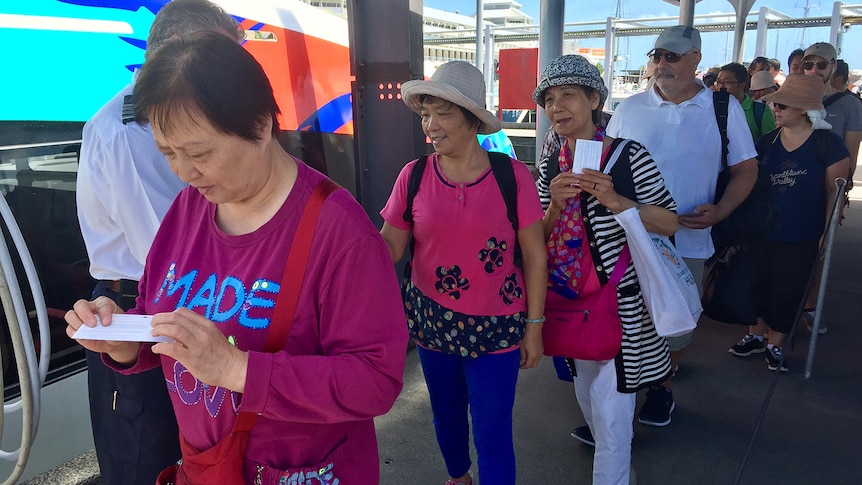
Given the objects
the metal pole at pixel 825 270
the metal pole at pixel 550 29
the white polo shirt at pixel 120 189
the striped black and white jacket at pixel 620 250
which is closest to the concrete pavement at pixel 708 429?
the metal pole at pixel 825 270

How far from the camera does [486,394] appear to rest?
231cm

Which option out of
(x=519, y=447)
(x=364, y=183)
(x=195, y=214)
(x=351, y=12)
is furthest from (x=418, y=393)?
(x=195, y=214)

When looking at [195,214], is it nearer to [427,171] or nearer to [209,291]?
[209,291]

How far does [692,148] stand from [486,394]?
1767mm

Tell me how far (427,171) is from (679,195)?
154 cm

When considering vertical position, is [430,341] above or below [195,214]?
below

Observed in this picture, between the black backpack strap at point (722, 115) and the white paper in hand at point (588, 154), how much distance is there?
1.24m

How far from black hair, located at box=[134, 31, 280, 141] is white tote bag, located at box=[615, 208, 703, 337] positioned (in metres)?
1.54

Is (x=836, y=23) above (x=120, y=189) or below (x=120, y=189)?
above

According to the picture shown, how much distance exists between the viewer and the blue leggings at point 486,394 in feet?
7.54

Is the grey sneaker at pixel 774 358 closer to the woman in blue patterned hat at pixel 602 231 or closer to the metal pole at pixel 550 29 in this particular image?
the woman in blue patterned hat at pixel 602 231

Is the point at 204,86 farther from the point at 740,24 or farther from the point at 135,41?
the point at 740,24

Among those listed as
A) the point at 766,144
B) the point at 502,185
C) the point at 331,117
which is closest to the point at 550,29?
the point at 766,144

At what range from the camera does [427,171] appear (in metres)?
2.38
